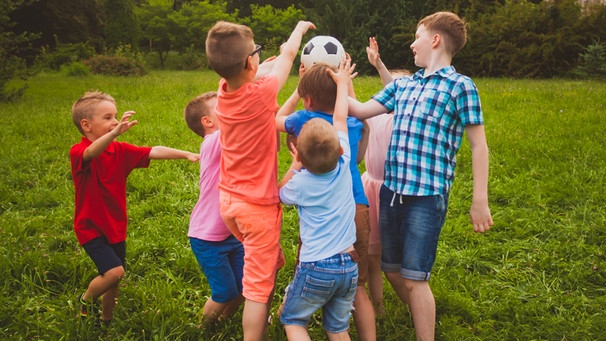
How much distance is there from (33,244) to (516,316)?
12.7ft

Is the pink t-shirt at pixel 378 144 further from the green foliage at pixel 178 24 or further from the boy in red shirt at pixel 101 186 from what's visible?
the green foliage at pixel 178 24

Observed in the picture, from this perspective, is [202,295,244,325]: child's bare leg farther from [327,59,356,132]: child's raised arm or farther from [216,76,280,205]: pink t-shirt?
[327,59,356,132]: child's raised arm

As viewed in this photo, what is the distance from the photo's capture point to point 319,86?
104 inches

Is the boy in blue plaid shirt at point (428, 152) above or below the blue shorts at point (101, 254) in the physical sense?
above

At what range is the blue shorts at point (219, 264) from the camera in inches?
114

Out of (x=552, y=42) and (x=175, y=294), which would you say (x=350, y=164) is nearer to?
(x=175, y=294)

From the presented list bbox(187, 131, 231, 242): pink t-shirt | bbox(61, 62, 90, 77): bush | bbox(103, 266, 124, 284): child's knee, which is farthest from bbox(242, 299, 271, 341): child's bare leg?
bbox(61, 62, 90, 77): bush

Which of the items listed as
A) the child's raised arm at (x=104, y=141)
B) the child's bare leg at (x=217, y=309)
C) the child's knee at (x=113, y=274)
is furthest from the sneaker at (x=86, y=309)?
the child's raised arm at (x=104, y=141)

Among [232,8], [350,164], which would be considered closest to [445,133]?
[350,164]

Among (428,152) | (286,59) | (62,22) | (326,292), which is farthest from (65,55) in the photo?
(326,292)

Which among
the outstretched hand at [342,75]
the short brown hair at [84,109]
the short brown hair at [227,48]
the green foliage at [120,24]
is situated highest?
the short brown hair at [227,48]

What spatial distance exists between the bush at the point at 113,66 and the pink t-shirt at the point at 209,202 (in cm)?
1755

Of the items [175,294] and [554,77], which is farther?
[554,77]

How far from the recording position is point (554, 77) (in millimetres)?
15891
